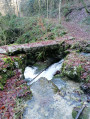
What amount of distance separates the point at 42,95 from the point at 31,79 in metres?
2.54

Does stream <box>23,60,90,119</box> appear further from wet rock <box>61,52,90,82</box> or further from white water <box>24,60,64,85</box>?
white water <box>24,60,64,85</box>

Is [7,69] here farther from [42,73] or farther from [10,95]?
[42,73]

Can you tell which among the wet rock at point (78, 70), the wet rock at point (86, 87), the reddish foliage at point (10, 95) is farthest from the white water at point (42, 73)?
the wet rock at point (86, 87)

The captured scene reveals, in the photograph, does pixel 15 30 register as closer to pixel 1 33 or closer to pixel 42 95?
pixel 1 33

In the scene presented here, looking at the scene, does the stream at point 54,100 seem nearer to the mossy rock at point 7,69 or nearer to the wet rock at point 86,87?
the wet rock at point 86,87

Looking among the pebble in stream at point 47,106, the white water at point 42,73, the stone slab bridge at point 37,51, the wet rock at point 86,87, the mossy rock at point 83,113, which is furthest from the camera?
the white water at point 42,73

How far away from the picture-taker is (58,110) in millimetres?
4203

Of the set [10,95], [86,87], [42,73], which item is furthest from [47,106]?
[42,73]

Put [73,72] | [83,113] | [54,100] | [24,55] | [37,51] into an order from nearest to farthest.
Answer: [83,113] < [54,100] < [73,72] < [24,55] < [37,51]

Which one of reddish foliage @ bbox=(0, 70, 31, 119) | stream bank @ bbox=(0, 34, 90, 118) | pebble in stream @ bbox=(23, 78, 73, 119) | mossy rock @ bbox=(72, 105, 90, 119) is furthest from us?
stream bank @ bbox=(0, 34, 90, 118)

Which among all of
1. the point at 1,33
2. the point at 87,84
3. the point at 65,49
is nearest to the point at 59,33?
the point at 65,49

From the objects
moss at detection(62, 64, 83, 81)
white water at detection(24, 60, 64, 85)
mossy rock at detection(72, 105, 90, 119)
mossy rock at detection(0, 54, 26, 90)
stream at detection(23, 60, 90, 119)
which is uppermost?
mossy rock at detection(0, 54, 26, 90)

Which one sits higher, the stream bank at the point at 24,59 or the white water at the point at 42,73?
the stream bank at the point at 24,59

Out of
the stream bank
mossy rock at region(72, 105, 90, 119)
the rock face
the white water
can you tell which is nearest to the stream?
mossy rock at region(72, 105, 90, 119)
